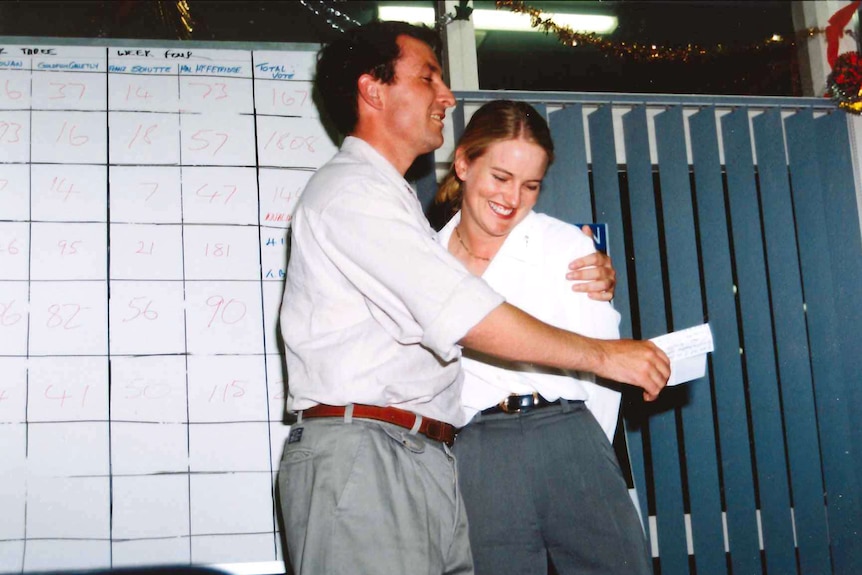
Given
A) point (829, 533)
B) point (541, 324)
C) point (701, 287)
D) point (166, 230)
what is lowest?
point (829, 533)

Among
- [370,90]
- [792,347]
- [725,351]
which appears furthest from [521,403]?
[792,347]

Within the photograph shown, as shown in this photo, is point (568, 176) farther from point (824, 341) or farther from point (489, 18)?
point (824, 341)

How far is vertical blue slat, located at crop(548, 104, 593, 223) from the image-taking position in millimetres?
2750

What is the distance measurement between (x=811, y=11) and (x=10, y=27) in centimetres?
306

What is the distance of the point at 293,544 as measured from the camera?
4.71 feet

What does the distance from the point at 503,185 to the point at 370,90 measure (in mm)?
395

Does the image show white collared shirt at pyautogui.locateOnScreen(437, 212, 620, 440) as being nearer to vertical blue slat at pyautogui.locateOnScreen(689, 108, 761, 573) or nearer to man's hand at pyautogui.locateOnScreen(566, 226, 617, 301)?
man's hand at pyautogui.locateOnScreen(566, 226, 617, 301)

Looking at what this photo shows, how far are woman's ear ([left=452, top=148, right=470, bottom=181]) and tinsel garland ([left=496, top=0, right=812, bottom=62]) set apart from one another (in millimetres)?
1122

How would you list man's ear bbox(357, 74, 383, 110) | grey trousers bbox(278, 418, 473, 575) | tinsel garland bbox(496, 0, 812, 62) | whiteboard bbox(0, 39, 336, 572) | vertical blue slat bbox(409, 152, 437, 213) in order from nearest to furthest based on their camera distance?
grey trousers bbox(278, 418, 473, 575), man's ear bbox(357, 74, 383, 110), whiteboard bbox(0, 39, 336, 572), vertical blue slat bbox(409, 152, 437, 213), tinsel garland bbox(496, 0, 812, 62)

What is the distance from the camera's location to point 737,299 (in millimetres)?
2943

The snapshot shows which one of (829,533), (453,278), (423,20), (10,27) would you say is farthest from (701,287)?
(10,27)

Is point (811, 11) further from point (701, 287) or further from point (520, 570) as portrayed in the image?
point (520, 570)

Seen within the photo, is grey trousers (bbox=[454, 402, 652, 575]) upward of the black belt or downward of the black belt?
downward

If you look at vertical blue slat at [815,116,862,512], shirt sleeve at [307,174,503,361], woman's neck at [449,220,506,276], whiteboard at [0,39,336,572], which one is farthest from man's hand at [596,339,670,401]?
vertical blue slat at [815,116,862,512]
